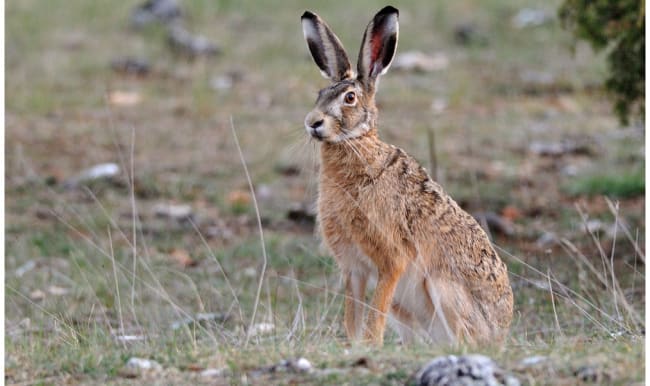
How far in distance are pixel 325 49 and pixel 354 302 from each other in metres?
A: 1.15

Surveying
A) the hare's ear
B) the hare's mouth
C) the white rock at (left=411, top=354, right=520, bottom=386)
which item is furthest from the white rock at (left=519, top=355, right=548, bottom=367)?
the hare's ear

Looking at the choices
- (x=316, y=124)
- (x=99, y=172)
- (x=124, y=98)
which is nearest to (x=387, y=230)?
(x=316, y=124)

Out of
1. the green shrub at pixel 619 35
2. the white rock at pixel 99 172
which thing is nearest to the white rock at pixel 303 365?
the green shrub at pixel 619 35

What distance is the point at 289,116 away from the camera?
13305 mm

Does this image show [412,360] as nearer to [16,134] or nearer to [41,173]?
[41,173]

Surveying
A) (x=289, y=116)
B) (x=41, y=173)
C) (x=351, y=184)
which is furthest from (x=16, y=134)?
(x=351, y=184)

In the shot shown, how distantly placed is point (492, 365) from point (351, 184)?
149 centimetres

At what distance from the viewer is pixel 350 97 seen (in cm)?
538

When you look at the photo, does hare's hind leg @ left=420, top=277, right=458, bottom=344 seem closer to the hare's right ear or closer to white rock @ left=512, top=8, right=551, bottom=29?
the hare's right ear

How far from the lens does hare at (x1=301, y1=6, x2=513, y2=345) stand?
211 inches

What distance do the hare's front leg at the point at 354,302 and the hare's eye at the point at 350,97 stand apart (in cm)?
77

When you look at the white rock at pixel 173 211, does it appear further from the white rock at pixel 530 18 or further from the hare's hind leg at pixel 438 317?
the white rock at pixel 530 18

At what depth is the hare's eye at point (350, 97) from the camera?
5.35m

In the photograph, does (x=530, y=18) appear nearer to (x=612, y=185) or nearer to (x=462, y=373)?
(x=612, y=185)
